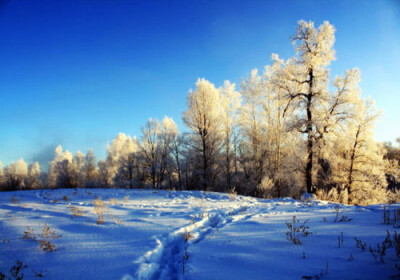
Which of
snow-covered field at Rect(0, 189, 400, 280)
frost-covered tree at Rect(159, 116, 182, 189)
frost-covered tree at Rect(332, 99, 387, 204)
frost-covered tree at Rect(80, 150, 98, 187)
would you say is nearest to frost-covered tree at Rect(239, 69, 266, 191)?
frost-covered tree at Rect(332, 99, 387, 204)

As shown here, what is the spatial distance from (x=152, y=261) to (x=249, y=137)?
20.2 m

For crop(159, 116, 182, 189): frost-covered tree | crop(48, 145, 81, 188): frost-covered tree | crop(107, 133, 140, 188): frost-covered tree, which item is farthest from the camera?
crop(48, 145, 81, 188): frost-covered tree

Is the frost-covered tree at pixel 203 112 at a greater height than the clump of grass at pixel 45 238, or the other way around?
the frost-covered tree at pixel 203 112

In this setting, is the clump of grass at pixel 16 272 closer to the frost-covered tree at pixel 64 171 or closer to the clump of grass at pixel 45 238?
the clump of grass at pixel 45 238

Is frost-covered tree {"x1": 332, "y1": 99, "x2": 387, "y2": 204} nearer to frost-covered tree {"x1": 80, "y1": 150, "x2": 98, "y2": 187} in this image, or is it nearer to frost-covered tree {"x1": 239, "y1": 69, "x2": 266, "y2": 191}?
frost-covered tree {"x1": 239, "y1": 69, "x2": 266, "y2": 191}

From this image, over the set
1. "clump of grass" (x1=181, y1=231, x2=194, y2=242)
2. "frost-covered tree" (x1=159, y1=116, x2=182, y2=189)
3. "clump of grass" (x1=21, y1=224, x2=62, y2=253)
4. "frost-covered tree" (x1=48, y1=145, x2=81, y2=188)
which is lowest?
"frost-covered tree" (x1=48, y1=145, x2=81, y2=188)

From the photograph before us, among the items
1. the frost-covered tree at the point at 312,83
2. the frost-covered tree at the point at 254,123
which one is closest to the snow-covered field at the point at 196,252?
the frost-covered tree at the point at 312,83

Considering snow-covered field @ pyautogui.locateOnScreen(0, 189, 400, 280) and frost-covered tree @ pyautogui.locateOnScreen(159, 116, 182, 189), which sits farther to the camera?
frost-covered tree @ pyautogui.locateOnScreen(159, 116, 182, 189)

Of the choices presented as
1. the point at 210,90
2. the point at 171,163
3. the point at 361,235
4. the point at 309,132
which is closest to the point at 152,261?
the point at 361,235

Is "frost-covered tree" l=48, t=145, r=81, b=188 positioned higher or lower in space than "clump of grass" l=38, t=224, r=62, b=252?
lower

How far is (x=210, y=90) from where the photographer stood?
1902 cm

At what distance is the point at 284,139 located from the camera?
18.1 meters

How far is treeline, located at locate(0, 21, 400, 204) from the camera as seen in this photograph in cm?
1127

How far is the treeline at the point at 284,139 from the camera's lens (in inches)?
444
